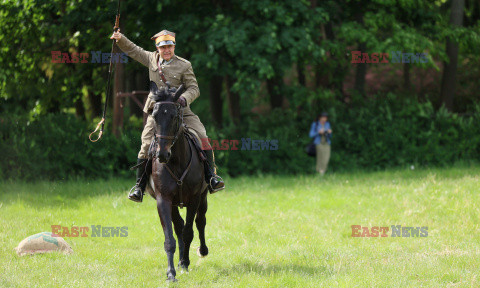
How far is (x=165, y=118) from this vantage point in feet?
24.0

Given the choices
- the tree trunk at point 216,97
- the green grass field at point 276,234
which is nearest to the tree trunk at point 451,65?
the green grass field at point 276,234

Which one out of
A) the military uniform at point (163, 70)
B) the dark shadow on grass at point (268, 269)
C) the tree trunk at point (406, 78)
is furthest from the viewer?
the tree trunk at point (406, 78)

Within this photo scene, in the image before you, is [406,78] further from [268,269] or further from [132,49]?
[132,49]

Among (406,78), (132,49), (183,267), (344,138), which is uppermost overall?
(132,49)

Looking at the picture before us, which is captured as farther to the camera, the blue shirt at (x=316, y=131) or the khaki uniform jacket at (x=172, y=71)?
the blue shirt at (x=316, y=131)

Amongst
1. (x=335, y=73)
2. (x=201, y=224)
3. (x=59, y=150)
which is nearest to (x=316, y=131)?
(x=335, y=73)

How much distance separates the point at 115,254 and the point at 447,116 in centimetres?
1434

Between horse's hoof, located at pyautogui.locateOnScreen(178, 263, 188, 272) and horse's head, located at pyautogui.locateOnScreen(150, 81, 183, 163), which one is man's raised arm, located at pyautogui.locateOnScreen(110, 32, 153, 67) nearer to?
horse's head, located at pyautogui.locateOnScreen(150, 81, 183, 163)

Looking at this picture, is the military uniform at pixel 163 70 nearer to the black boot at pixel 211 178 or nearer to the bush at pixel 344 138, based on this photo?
the black boot at pixel 211 178

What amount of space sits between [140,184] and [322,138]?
11.0 m

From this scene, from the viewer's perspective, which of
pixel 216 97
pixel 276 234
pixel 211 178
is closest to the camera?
pixel 211 178

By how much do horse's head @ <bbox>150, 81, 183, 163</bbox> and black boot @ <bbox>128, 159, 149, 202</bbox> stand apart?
1270 mm

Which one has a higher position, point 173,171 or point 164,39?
point 164,39

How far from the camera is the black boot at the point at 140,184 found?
27.6 ft
